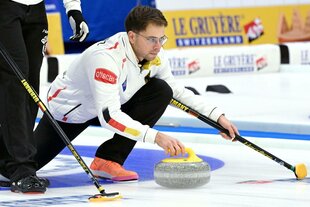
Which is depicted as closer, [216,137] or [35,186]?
[35,186]

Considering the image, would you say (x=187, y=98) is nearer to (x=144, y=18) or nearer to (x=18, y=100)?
(x=144, y=18)

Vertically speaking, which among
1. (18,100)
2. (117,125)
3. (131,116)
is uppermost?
(18,100)

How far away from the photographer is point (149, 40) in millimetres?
4730

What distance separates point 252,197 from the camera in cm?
429

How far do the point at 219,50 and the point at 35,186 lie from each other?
7592 mm

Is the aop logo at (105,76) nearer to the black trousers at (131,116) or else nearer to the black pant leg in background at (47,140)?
the black trousers at (131,116)

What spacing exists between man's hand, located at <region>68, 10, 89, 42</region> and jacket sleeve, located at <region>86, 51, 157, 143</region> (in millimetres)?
146

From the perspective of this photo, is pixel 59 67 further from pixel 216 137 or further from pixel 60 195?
pixel 60 195

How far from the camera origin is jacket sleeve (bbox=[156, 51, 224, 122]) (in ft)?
16.6

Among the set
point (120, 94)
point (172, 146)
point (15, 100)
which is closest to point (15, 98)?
point (15, 100)

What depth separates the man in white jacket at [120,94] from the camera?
15.1ft

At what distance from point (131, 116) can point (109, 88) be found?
416mm

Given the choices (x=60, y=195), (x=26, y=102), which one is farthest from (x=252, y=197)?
(x=26, y=102)

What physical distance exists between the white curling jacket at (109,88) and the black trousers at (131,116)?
69 mm
